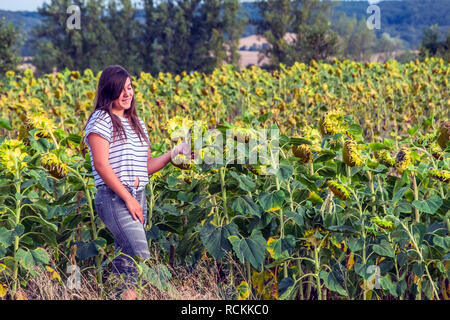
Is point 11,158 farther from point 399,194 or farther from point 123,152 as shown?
point 399,194

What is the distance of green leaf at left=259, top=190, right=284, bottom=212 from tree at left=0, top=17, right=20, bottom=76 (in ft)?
52.1

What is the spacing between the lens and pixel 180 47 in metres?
23.6

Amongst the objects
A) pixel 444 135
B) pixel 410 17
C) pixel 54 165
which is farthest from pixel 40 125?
pixel 410 17

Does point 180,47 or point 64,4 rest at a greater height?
point 64,4

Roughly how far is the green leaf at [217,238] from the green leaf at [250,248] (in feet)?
0.13

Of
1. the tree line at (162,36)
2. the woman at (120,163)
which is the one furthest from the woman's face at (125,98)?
the tree line at (162,36)

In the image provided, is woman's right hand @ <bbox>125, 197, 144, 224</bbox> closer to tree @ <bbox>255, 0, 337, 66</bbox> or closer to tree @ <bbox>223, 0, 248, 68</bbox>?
tree @ <bbox>255, 0, 337, 66</bbox>

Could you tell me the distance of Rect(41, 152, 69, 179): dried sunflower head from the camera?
2.77m

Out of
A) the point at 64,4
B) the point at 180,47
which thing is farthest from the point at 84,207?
the point at 64,4

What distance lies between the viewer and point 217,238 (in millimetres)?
2777

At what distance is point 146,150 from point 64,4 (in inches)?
957

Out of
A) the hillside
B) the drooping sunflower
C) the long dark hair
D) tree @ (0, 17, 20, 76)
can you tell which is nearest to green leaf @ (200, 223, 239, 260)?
the long dark hair

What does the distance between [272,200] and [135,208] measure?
60 centimetres

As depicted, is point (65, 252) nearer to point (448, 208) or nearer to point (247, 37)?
point (448, 208)
